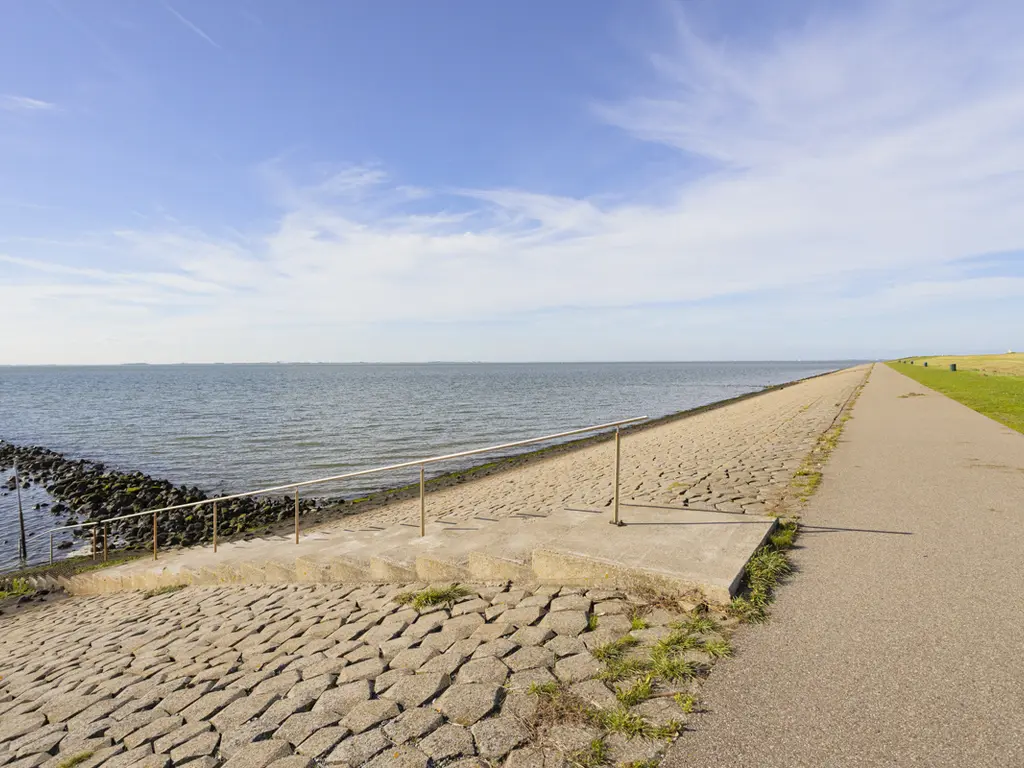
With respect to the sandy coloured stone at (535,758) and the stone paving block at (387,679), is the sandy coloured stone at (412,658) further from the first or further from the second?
the sandy coloured stone at (535,758)

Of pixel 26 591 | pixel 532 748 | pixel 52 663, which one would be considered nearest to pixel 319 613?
pixel 532 748

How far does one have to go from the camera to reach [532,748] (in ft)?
9.55

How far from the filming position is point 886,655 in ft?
11.4

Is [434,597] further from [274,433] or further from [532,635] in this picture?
[274,433]

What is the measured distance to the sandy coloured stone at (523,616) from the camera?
4.30 m

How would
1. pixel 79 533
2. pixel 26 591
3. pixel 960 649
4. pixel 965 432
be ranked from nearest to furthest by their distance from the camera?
A: pixel 960 649 < pixel 26 591 < pixel 965 432 < pixel 79 533

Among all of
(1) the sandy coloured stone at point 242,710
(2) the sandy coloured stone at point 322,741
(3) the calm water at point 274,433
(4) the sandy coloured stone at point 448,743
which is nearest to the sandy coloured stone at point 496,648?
(4) the sandy coloured stone at point 448,743

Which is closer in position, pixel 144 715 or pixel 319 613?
pixel 144 715

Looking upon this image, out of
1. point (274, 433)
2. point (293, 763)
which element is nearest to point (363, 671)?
point (293, 763)

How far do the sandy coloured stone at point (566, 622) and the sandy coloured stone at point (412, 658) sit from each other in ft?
2.98

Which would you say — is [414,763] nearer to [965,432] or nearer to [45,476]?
[965,432]

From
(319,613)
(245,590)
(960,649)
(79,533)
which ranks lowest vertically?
(79,533)

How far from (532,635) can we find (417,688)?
919mm

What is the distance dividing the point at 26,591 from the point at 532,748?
15.1 m
